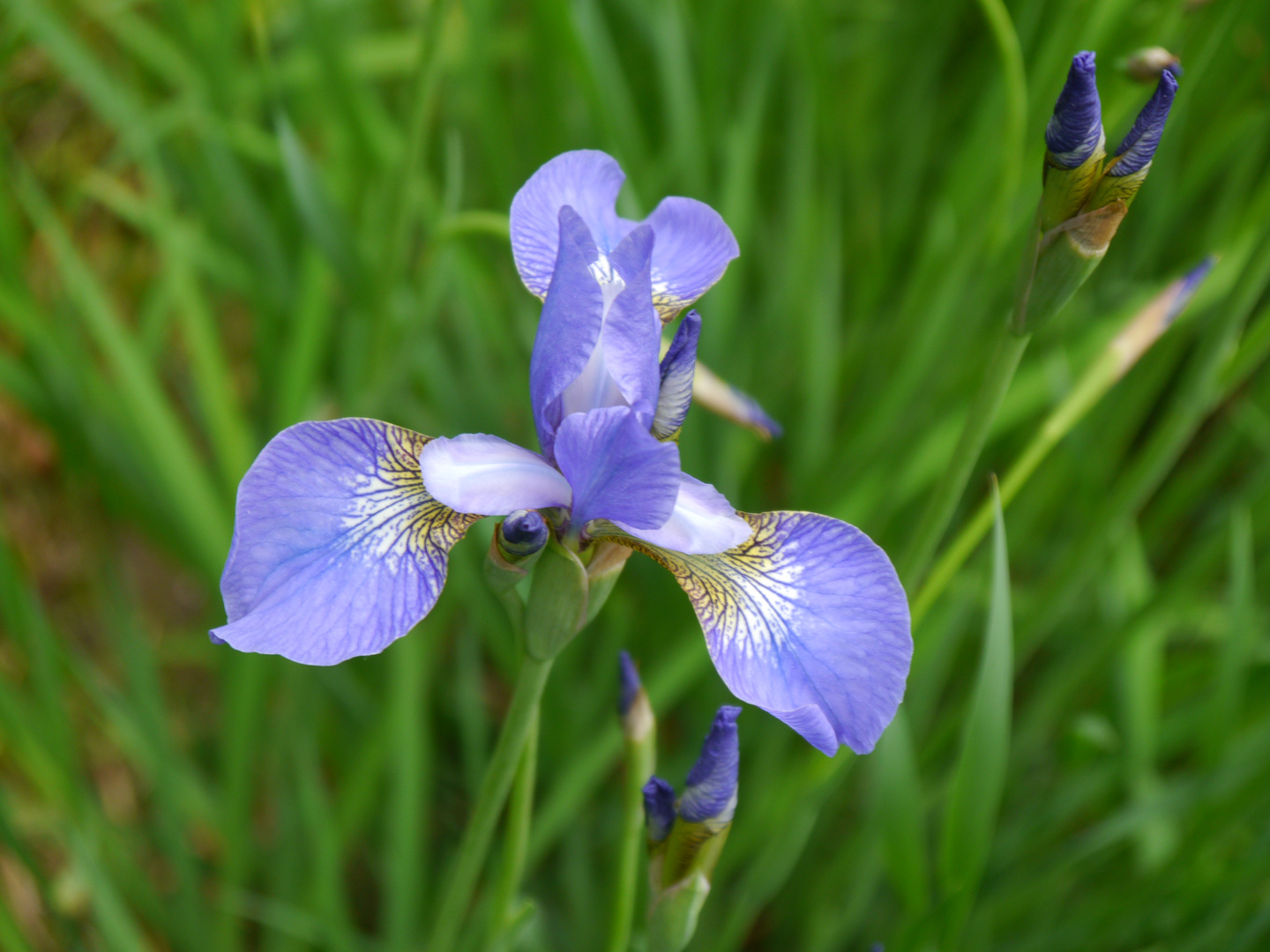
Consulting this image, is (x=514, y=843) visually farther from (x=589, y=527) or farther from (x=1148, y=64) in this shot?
(x=1148, y=64)

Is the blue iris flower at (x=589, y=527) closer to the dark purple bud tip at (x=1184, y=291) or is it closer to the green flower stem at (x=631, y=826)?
the green flower stem at (x=631, y=826)

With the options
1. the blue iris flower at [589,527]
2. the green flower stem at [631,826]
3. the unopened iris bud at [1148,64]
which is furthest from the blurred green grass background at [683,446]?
the blue iris flower at [589,527]

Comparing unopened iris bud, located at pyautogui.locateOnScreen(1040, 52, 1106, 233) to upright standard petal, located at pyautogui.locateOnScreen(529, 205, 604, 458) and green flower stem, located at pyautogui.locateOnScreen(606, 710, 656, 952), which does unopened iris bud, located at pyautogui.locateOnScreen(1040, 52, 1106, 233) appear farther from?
green flower stem, located at pyautogui.locateOnScreen(606, 710, 656, 952)

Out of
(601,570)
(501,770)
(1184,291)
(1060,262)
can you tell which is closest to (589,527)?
(601,570)

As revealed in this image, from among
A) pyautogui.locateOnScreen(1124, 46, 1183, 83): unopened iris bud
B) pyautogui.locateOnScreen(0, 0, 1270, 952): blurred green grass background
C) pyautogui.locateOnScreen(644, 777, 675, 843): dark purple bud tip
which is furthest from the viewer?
pyautogui.locateOnScreen(0, 0, 1270, 952): blurred green grass background

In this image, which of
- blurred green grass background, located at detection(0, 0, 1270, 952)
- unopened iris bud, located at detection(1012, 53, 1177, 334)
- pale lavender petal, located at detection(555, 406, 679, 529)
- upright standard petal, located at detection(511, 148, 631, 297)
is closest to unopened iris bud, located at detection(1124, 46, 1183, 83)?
blurred green grass background, located at detection(0, 0, 1270, 952)

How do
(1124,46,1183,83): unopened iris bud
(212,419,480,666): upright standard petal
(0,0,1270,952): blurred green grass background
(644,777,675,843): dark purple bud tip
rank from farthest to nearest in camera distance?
(0,0,1270,952): blurred green grass background < (1124,46,1183,83): unopened iris bud < (644,777,675,843): dark purple bud tip < (212,419,480,666): upright standard petal

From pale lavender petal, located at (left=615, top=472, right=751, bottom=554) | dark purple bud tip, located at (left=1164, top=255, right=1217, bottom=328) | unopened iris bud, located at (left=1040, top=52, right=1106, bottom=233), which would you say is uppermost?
unopened iris bud, located at (left=1040, top=52, right=1106, bottom=233)
